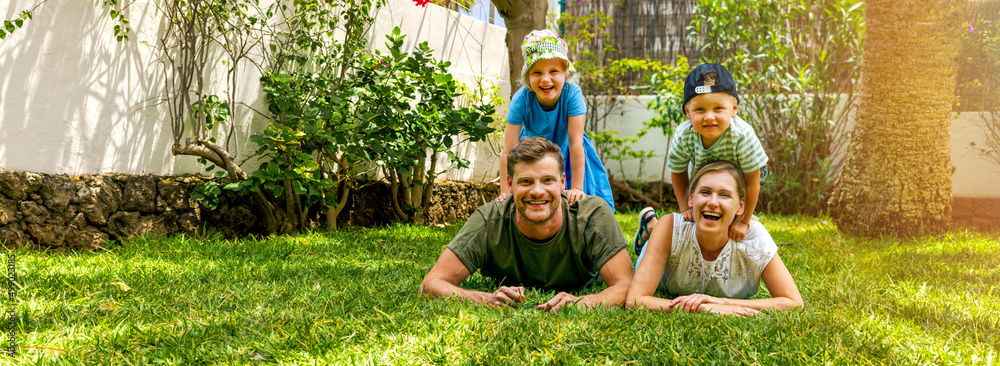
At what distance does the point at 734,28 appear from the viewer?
7.86 metres

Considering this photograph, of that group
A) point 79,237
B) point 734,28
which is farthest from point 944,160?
point 79,237

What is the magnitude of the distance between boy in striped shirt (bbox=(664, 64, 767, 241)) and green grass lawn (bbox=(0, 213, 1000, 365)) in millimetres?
585

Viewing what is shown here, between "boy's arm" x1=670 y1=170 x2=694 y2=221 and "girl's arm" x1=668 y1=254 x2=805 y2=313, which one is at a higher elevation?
"boy's arm" x1=670 y1=170 x2=694 y2=221

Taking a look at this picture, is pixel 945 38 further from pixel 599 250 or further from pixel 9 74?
pixel 9 74

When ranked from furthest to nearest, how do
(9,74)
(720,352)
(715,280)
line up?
1. (9,74)
2. (715,280)
3. (720,352)

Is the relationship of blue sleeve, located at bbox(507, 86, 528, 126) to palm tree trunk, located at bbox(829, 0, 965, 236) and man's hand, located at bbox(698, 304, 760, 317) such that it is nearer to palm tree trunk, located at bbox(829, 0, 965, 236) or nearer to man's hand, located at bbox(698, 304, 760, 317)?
man's hand, located at bbox(698, 304, 760, 317)

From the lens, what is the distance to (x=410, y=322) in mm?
2354

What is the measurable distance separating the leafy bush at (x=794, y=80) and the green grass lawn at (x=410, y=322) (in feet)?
12.8

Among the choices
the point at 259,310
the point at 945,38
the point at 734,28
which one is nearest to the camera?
the point at 259,310

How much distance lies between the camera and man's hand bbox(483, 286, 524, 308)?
2.69 meters

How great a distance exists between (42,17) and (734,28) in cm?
697

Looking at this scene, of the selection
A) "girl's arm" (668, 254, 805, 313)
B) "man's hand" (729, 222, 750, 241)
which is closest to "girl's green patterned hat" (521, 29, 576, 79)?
"man's hand" (729, 222, 750, 241)

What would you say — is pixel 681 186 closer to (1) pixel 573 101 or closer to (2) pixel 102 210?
(1) pixel 573 101

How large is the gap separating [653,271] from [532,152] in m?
0.74
